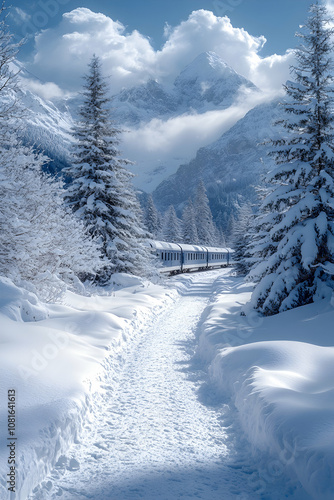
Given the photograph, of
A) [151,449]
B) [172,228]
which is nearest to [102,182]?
[151,449]

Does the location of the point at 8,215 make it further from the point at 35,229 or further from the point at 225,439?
the point at 225,439

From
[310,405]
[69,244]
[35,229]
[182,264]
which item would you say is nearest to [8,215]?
[35,229]

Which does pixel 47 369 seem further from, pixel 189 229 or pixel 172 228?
pixel 189 229

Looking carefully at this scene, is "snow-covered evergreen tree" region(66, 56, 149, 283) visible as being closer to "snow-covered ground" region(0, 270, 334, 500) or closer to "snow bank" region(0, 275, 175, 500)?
"snow bank" region(0, 275, 175, 500)

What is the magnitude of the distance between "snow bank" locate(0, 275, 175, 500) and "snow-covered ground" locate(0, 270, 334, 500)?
2 cm

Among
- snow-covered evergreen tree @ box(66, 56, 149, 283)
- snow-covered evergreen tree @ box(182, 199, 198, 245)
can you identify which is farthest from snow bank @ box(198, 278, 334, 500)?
snow-covered evergreen tree @ box(182, 199, 198, 245)

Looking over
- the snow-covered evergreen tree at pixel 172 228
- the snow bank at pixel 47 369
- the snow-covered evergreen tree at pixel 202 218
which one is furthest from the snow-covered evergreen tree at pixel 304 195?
the snow-covered evergreen tree at pixel 202 218

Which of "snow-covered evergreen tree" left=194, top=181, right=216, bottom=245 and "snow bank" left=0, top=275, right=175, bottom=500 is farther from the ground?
"snow-covered evergreen tree" left=194, top=181, right=216, bottom=245

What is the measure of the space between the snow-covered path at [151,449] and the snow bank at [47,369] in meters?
0.25

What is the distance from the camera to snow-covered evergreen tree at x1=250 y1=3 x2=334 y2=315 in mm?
10156

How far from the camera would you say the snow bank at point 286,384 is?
128 inches

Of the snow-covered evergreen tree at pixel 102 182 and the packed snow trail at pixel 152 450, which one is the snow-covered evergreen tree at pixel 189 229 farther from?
the packed snow trail at pixel 152 450

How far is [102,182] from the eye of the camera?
1720 cm

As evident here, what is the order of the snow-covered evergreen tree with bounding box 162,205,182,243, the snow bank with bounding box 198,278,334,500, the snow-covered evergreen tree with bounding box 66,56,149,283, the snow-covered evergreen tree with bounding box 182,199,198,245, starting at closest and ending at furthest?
the snow bank with bounding box 198,278,334,500, the snow-covered evergreen tree with bounding box 66,56,149,283, the snow-covered evergreen tree with bounding box 162,205,182,243, the snow-covered evergreen tree with bounding box 182,199,198,245
